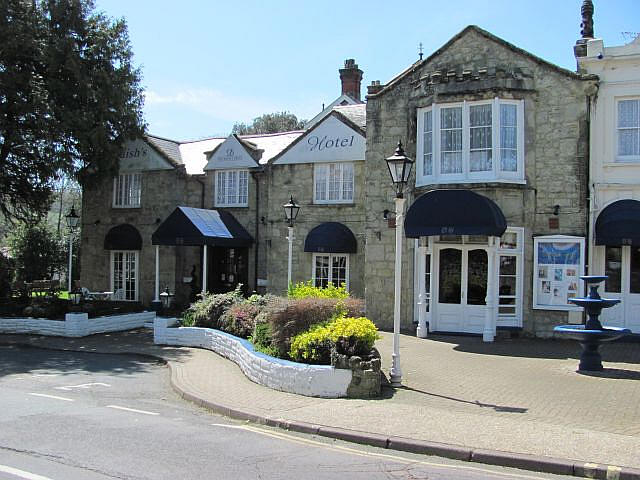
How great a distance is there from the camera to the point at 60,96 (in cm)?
2464

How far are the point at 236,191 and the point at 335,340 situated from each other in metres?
16.0

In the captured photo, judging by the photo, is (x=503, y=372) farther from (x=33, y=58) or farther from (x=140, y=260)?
(x=33, y=58)

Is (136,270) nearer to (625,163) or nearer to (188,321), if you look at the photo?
(188,321)

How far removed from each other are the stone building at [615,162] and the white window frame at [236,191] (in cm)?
1339

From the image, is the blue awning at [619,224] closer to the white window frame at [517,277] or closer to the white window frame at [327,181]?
the white window frame at [517,277]

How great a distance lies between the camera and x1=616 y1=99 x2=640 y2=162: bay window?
56.2ft

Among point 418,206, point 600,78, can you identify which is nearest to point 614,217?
point 600,78

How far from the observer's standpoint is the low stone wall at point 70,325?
63.7ft

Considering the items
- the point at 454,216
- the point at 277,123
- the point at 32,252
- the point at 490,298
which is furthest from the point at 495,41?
the point at 277,123

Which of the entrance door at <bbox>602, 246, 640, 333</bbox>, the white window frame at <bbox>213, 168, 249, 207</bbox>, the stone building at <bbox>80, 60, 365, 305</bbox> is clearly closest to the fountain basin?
the entrance door at <bbox>602, 246, 640, 333</bbox>

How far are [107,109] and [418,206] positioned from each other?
1431cm

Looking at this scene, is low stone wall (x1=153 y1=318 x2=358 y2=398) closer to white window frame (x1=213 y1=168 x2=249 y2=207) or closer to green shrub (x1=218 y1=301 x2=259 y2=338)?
green shrub (x1=218 y1=301 x2=259 y2=338)

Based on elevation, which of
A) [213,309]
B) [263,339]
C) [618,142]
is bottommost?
[263,339]

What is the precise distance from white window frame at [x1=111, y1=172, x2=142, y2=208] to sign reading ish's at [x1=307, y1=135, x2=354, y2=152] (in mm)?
8502
